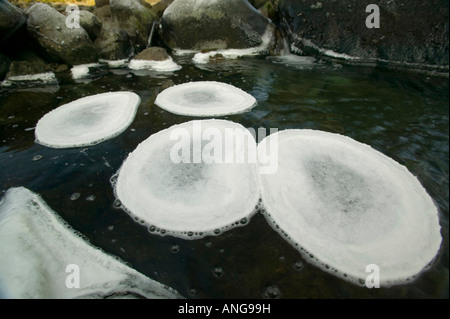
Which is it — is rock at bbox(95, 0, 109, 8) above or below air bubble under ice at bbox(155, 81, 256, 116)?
above

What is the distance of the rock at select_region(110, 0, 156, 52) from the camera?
275 inches

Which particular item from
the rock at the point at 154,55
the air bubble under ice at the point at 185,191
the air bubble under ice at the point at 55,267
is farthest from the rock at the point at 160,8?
the air bubble under ice at the point at 55,267

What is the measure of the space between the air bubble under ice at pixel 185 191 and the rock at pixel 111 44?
4625 millimetres

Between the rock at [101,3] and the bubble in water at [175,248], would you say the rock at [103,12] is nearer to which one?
the rock at [101,3]

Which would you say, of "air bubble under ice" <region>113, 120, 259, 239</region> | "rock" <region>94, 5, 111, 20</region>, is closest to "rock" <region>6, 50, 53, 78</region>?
"rock" <region>94, 5, 111, 20</region>

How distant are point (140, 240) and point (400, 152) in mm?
2952

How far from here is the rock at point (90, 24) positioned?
20.6 feet

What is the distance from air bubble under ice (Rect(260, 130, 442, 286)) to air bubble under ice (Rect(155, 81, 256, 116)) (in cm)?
135

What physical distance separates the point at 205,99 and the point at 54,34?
4.43 m

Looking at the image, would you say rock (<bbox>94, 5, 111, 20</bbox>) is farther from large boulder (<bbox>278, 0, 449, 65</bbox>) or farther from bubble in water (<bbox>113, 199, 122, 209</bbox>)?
bubble in water (<bbox>113, 199, 122, 209</bbox>)

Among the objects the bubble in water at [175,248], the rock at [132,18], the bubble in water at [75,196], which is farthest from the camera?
the rock at [132,18]

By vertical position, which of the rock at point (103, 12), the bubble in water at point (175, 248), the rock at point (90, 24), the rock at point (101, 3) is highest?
the rock at point (101, 3)
